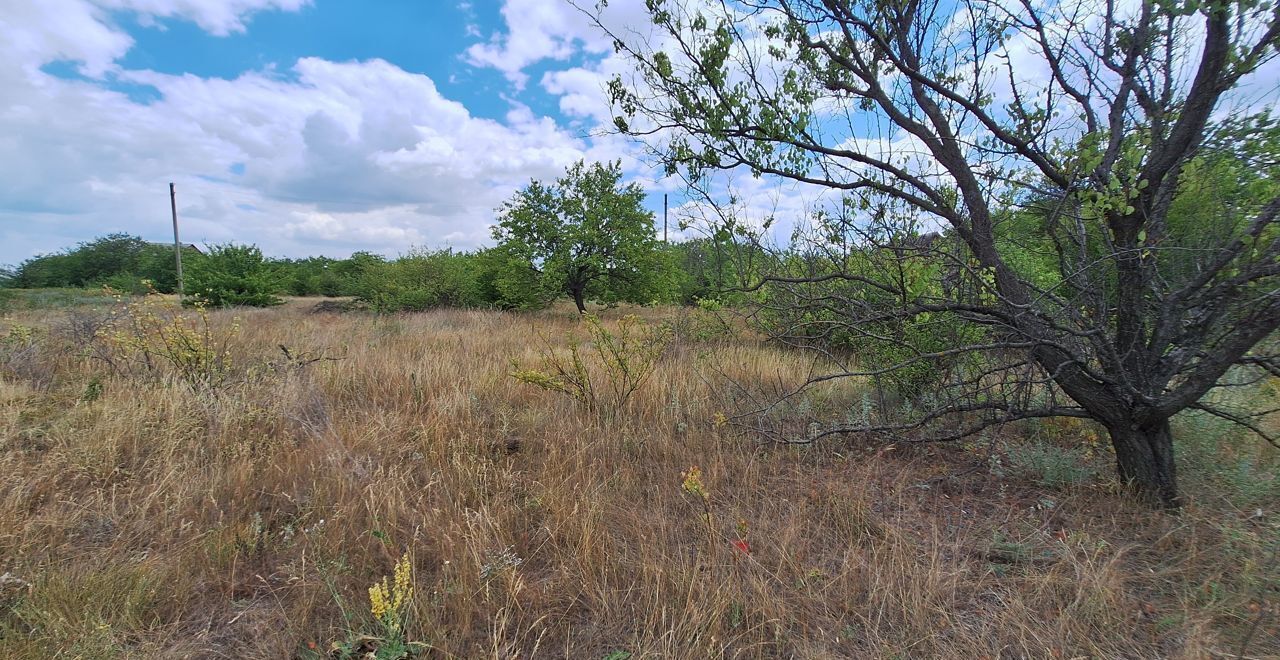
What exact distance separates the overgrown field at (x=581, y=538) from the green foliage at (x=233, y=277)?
1745 centimetres

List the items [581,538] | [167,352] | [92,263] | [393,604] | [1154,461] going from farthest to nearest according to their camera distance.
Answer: [92,263] < [167,352] < [1154,461] < [581,538] < [393,604]

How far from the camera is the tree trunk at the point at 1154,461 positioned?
254 cm

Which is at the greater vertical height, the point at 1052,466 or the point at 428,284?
the point at 428,284

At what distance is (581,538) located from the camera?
235 cm

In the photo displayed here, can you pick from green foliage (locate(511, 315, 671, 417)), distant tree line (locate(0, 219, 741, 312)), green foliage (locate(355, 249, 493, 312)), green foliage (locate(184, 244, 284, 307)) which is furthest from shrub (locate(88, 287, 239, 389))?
green foliage (locate(184, 244, 284, 307))

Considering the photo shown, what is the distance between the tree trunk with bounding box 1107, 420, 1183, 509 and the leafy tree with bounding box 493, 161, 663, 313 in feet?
43.5

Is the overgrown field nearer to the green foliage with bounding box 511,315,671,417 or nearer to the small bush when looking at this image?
the small bush

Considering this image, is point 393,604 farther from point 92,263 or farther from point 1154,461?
point 92,263

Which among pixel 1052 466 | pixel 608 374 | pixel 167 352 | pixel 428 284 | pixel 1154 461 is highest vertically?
pixel 428 284

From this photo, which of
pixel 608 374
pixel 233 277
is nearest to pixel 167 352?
pixel 608 374

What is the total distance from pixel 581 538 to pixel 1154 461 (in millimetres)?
3031

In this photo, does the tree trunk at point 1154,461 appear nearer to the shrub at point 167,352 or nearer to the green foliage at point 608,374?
the green foliage at point 608,374

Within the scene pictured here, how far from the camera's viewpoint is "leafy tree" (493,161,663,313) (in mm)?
15227

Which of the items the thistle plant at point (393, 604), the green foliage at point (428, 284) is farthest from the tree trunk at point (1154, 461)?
the green foliage at point (428, 284)
